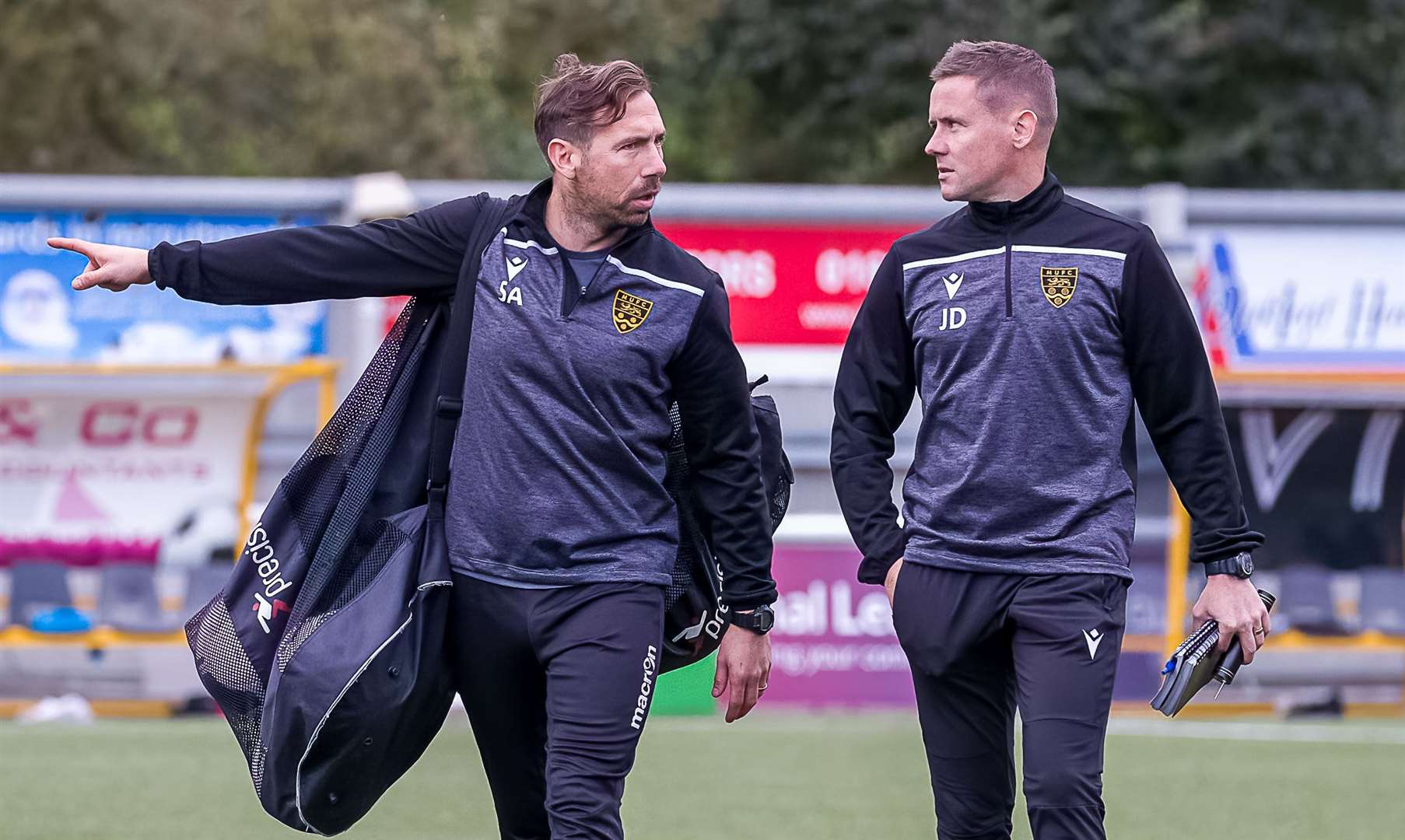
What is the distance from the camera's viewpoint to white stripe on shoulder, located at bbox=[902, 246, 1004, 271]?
446 centimetres

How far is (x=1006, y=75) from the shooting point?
4.51 meters

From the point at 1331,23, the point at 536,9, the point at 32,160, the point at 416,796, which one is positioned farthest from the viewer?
the point at 536,9

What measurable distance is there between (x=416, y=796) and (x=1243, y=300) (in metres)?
6.93

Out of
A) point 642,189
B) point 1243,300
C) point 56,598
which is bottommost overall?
point 56,598

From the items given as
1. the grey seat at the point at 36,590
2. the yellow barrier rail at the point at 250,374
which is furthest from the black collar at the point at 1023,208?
the grey seat at the point at 36,590

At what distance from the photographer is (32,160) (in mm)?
24391

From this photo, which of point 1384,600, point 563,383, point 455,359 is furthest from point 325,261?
point 1384,600

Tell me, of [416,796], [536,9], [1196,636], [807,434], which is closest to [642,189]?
[1196,636]

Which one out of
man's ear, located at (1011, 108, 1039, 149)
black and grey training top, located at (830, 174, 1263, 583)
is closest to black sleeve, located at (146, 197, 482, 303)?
black and grey training top, located at (830, 174, 1263, 583)

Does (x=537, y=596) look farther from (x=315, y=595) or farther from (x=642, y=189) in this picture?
(x=642, y=189)

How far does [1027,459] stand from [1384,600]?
9.98 m

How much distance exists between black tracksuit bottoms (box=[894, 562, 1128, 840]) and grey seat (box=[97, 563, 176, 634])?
874cm

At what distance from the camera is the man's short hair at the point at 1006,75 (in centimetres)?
450

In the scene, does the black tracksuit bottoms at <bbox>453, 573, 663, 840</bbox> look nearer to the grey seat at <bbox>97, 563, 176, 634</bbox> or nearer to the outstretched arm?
the outstretched arm
